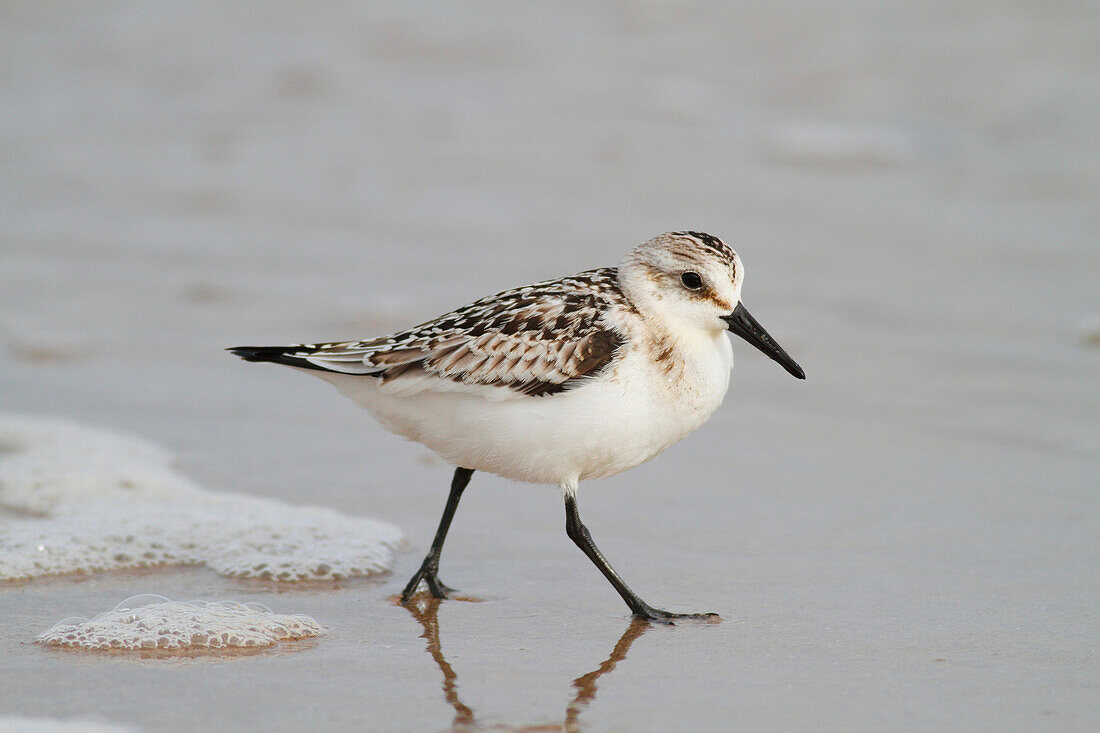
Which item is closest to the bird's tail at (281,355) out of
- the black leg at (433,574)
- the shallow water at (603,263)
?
the black leg at (433,574)

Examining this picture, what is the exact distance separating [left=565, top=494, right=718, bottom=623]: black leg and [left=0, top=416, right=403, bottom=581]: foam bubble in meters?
0.84

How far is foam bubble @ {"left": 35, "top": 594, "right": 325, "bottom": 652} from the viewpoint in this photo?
13.4 feet

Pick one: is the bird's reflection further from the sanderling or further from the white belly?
the white belly

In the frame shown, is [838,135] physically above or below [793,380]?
above

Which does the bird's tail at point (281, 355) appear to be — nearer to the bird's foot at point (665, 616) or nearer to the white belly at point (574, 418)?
the white belly at point (574, 418)

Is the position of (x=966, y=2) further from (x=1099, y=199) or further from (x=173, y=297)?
(x=173, y=297)

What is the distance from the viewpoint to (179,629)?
414 centimetres

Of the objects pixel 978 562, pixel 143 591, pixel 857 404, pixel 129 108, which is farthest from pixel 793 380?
pixel 129 108

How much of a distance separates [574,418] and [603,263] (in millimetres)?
3938

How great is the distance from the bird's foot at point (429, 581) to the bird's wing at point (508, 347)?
641 millimetres

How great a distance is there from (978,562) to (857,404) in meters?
1.75

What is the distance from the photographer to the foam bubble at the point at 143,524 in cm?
494

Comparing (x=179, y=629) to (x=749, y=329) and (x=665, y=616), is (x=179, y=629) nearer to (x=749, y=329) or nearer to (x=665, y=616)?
(x=665, y=616)

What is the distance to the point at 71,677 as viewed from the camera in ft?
12.5
